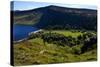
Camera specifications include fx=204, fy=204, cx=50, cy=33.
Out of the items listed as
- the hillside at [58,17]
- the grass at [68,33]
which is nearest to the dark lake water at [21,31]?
the hillside at [58,17]

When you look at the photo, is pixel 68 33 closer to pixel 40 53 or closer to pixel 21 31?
pixel 40 53

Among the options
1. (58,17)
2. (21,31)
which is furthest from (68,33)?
(21,31)

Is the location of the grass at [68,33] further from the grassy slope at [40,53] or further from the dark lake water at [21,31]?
the dark lake water at [21,31]
